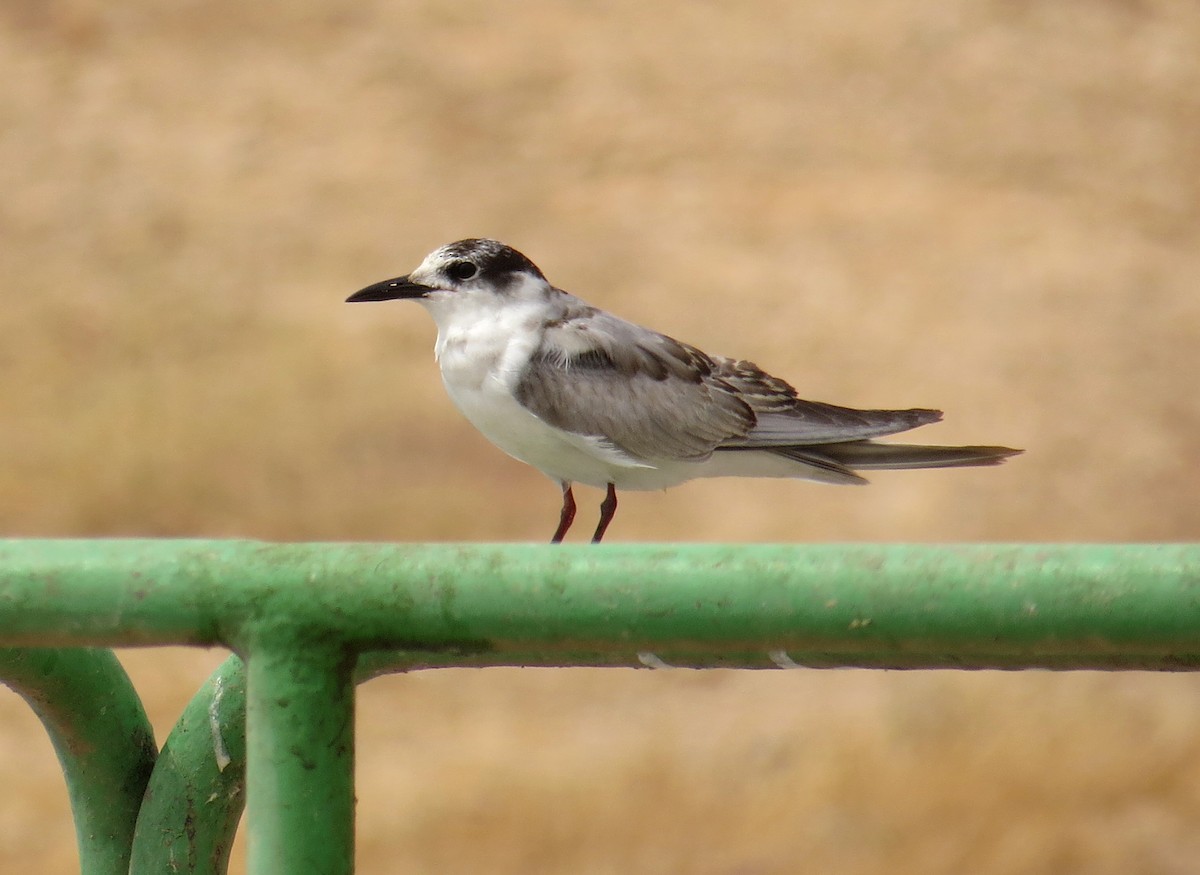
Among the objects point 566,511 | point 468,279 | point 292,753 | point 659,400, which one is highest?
point 468,279

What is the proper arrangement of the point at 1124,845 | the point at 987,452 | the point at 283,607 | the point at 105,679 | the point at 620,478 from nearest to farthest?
1. the point at 283,607
2. the point at 105,679
3. the point at 987,452
4. the point at 620,478
5. the point at 1124,845

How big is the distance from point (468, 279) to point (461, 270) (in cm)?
2

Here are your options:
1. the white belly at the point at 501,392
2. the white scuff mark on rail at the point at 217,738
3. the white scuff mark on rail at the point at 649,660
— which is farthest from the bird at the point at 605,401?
the white scuff mark on rail at the point at 649,660

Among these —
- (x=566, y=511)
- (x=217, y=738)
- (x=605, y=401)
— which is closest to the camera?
(x=217, y=738)

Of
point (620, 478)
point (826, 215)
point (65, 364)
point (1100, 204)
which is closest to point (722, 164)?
point (826, 215)

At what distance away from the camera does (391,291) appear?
78.1 inches

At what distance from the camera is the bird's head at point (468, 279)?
2.06 m

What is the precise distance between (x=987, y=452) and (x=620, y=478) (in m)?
0.46

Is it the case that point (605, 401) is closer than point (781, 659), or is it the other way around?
point (781, 659)

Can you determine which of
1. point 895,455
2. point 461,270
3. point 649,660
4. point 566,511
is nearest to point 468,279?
point 461,270

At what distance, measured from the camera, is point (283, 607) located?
0.86 m

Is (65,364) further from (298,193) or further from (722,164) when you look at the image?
(722,164)

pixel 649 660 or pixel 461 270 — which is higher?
pixel 461 270

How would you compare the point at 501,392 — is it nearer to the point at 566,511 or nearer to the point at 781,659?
the point at 566,511
